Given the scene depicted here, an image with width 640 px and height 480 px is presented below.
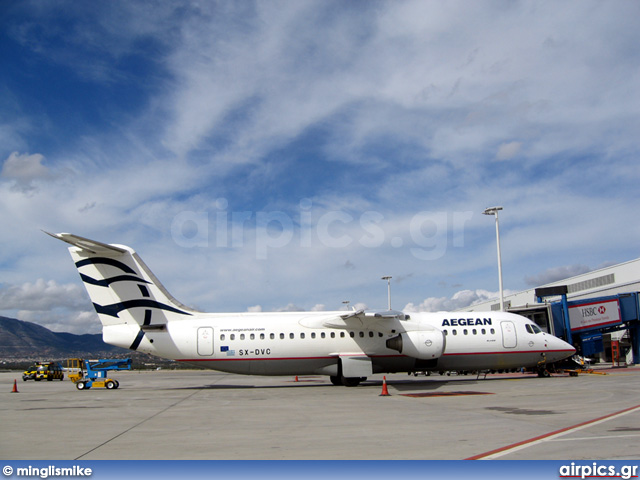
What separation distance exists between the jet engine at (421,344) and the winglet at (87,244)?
13394 mm

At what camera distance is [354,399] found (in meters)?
17.6

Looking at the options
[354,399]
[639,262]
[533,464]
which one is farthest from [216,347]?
[639,262]

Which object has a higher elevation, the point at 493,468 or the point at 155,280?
the point at 155,280

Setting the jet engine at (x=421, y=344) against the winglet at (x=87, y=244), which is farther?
the jet engine at (x=421, y=344)

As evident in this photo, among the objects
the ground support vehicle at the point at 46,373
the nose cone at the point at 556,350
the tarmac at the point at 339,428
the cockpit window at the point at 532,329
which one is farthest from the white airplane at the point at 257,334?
the ground support vehicle at the point at 46,373

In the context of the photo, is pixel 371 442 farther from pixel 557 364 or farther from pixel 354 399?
pixel 557 364

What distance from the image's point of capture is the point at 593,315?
32.2 m

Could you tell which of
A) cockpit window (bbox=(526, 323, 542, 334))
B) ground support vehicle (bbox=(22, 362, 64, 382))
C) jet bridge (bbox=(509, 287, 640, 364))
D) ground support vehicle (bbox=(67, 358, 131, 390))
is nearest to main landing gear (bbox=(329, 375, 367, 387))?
cockpit window (bbox=(526, 323, 542, 334))

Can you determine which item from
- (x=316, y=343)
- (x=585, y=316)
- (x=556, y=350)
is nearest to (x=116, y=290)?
(x=316, y=343)

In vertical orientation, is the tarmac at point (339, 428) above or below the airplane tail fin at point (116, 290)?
below

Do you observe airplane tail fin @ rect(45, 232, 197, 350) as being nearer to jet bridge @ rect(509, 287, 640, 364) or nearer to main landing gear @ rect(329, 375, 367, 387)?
main landing gear @ rect(329, 375, 367, 387)

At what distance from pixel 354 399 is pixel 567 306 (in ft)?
66.9

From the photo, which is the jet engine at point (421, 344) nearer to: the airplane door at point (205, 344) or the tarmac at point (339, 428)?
the tarmac at point (339, 428)

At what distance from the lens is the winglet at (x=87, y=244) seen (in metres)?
19.7
